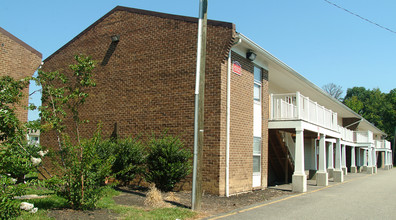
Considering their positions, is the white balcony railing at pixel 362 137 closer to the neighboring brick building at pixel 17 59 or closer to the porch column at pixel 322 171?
the porch column at pixel 322 171

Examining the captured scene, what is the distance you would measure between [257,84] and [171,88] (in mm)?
3828

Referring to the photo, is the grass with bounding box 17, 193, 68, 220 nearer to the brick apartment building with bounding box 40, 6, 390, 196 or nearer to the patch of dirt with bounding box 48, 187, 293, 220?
the patch of dirt with bounding box 48, 187, 293, 220

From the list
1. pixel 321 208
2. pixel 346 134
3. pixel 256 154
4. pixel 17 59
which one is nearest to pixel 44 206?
pixel 17 59

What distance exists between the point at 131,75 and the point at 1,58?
4790 millimetres

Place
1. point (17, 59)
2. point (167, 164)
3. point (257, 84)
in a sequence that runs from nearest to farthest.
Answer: point (167, 164)
point (17, 59)
point (257, 84)

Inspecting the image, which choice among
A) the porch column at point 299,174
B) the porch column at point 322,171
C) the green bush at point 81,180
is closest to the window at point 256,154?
the porch column at point 299,174

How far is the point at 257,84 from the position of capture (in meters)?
15.7

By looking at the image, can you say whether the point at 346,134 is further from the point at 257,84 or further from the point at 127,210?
the point at 127,210

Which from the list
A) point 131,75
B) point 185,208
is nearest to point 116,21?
point 131,75

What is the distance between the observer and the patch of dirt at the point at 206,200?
10055 mm

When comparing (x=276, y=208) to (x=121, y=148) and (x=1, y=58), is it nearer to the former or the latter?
(x=121, y=148)

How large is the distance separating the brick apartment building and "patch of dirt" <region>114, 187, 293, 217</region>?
53 cm

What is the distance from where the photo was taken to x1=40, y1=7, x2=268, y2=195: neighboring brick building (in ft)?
42.1

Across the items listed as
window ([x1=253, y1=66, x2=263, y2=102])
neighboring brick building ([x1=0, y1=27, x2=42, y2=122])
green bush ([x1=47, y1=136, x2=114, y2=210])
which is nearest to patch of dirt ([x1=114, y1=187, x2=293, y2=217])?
green bush ([x1=47, y1=136, x2=114, y2=210])
